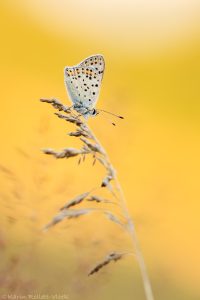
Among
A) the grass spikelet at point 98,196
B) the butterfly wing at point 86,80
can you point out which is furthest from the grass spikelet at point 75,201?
the butterfly wing at point 86,80

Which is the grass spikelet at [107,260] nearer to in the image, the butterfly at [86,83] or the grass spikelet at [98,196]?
the grass spikelet at [98,196]

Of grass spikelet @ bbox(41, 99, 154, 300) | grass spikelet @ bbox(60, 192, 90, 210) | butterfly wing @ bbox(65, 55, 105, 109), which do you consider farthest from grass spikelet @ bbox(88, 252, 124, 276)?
butterfly wing @ bbox(65, 55, 105, 109)

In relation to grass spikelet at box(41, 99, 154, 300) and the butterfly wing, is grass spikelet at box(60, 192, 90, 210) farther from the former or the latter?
the butterfly wing

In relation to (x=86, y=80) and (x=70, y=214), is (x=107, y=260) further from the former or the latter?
(x=86, y=80)

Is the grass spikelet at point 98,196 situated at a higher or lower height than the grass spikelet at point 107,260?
higher

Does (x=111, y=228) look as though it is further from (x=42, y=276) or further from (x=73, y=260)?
(x=42, y=276)

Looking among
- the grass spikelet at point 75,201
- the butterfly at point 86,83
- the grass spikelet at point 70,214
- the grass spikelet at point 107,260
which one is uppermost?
the butterfly at point 86,83

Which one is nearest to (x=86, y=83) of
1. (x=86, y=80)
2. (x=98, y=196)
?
(x=86, y=80)

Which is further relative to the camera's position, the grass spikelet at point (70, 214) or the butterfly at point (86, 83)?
the butterfly at point (86, 83)
